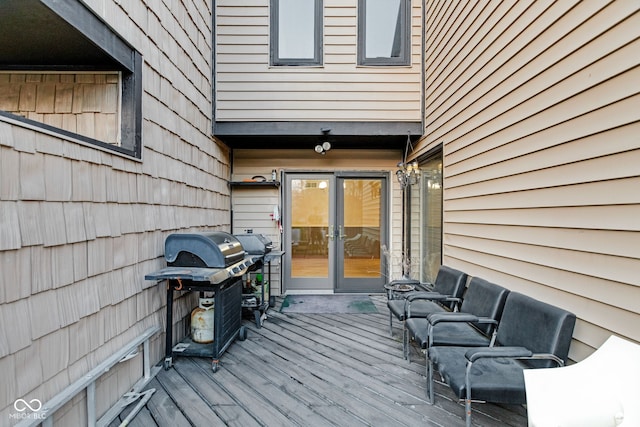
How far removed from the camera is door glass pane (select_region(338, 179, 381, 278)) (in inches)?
208

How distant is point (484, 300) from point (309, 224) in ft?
10.6

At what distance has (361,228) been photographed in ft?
17.4

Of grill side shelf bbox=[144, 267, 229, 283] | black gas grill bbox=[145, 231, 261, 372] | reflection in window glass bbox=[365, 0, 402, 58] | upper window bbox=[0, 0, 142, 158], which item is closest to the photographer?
upper window bbox=[0, 0, 142, 158]

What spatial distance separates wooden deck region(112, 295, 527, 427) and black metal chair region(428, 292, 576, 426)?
398 millimetres

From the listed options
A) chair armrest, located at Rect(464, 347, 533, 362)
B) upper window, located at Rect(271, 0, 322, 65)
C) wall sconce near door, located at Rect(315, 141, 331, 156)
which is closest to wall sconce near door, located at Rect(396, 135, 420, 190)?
wall sconce near door, located at Rect(315, 141, 331, 156)

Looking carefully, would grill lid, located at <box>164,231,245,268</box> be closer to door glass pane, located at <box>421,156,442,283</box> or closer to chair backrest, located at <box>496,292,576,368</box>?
chair backrest, located at <box>496,292,576,368</box>

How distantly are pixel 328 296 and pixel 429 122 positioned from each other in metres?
3.13

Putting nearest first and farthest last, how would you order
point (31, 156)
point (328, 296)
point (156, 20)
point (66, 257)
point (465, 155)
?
point (31, 156), point (66, 257), point (156, 20), point (465, 155), point (328, 296)

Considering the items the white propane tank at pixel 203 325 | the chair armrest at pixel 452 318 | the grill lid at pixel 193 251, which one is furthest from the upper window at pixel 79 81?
the chair armrest at pixel 452 318

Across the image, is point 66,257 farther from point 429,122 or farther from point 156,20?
point 429,122

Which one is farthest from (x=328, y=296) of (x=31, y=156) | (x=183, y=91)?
(x=31, y=156)

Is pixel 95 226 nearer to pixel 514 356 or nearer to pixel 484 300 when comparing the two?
pixel 514 356

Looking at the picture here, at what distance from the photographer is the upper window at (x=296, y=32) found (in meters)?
4.45

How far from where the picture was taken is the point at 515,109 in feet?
7.44
